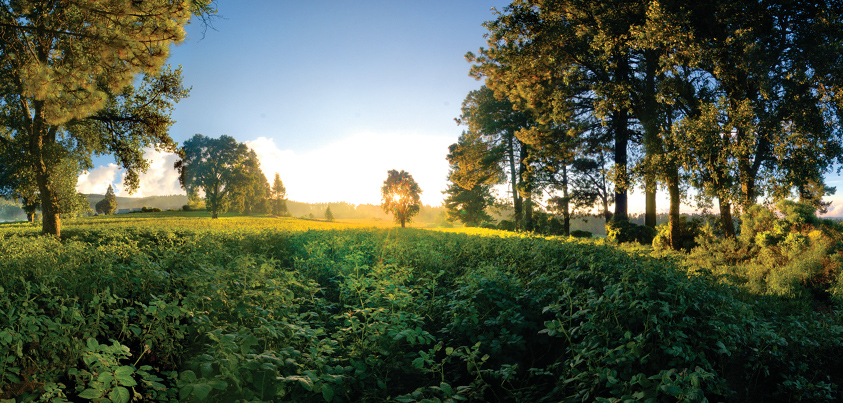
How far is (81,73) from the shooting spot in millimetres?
10109

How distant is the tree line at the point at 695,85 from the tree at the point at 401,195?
27.3m

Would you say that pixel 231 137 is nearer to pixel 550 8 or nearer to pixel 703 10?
pixel 550 8

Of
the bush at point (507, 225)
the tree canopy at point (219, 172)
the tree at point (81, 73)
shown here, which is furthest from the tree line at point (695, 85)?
Result: the tree canopy at point (219, 172)

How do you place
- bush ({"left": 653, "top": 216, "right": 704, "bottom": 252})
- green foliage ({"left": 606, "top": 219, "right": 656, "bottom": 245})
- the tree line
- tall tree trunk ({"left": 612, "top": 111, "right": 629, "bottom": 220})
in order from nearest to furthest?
1. the tree line
2. bush ({"left": 653, "top": 216, "right": 704, "bottom": 252})
3. green foliage ({"left": 606, "top": 219, "right": 656, "bottom": 245})
4. tall tree trunk ({"left": 612, "top": 111, "right": 629, "bottom": 220})

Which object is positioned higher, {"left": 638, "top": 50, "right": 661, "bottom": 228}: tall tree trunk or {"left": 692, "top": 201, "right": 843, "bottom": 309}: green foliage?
{"left": 638, "top": 50, "right": 661, "bottom": 228}: tall tree trunk

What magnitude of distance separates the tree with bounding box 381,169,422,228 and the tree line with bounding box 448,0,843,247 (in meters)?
27.3

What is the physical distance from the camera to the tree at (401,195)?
4791 centimetres

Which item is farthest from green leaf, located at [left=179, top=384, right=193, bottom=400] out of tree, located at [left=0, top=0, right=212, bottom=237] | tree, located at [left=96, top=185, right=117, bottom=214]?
tree, located at [left=96, top=185, right=117, bottom=214]

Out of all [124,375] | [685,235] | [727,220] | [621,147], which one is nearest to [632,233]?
[685,235]

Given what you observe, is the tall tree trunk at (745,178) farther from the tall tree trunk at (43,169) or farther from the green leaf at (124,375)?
the tall tree trunk at (43,169)

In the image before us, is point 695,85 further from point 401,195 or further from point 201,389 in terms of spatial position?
point 401,195

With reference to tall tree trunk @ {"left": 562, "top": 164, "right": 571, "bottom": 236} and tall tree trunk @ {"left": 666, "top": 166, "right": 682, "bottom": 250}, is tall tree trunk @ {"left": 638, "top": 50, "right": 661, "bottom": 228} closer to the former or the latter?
tall tree trunk @ {"left": 666, "top": 166, "right": 682, "bottom": 250}

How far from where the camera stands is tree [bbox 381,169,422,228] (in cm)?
4791

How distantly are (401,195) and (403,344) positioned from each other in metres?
45.1
